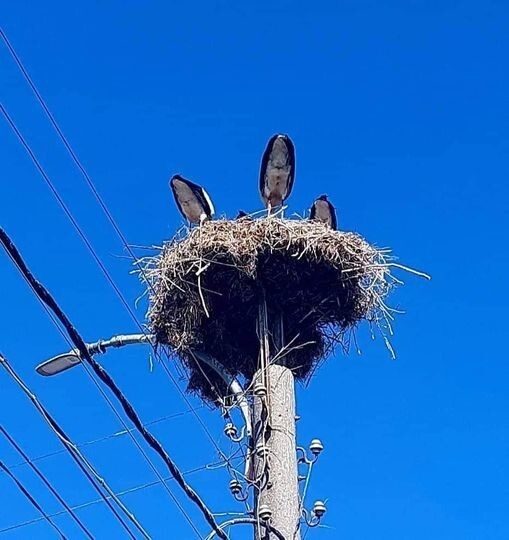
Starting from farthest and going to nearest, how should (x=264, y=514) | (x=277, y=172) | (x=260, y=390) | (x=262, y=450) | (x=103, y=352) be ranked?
(x=277, y=172), (x=103, y=352), (x=260, y=390), (x=262, y=450), (x=264, y=514)

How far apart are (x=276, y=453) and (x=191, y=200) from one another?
285 cm

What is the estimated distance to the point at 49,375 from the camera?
619cm

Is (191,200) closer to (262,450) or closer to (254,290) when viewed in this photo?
(254,290)

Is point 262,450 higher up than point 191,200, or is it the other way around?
point 191,200

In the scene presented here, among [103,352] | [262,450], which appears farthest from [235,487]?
[103,352]

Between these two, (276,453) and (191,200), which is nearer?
(276,453)

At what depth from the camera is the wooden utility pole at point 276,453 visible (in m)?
4.96

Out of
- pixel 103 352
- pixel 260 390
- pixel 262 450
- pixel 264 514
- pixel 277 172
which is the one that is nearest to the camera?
pixel 264 514

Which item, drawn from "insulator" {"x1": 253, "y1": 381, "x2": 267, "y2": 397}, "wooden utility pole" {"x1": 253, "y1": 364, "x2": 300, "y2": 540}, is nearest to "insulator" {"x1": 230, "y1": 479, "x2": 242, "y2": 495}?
"wooden utility pole" {"x1": 253, "y1": 364, "x2": 300, "y2": 540}

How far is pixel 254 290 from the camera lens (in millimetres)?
6109

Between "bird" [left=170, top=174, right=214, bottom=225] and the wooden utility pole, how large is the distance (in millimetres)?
2117

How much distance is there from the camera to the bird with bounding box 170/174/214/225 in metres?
7.45

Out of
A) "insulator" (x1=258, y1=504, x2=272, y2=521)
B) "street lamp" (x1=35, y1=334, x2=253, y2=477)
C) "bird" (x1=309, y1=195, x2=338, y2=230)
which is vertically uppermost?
"bird" (x1=309, y1=195, x2=338, y2=230)

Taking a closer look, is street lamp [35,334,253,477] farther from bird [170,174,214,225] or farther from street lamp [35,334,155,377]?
bird [170,174,214,225]
